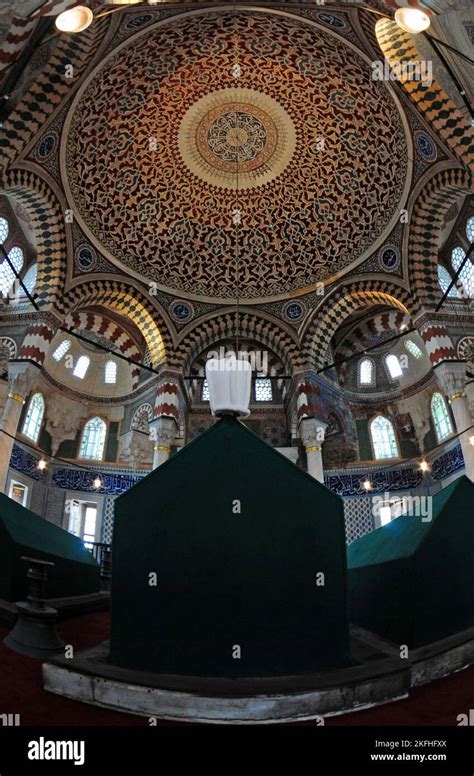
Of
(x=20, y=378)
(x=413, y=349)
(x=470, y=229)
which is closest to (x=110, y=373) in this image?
(x=20, y=378)

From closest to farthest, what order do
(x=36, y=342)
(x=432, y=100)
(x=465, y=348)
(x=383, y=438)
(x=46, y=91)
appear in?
(x=432, y=100) → (x=46, y=91) → (x=36, y=342) → (x=465, y=348) → (x=383, y=438)

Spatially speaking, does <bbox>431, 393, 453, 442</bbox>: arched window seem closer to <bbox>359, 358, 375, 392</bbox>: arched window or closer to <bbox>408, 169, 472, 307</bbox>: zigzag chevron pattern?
<bbox>359, 358, 375, 392</bbox>: arched window

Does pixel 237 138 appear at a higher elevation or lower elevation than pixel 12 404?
higher

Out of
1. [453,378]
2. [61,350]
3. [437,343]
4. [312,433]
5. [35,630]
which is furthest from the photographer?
[61,350]

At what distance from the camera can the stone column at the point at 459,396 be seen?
888cm

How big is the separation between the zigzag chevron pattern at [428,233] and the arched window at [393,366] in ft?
9.67

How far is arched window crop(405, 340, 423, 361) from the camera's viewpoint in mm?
12664

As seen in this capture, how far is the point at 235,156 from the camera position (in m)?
11.1

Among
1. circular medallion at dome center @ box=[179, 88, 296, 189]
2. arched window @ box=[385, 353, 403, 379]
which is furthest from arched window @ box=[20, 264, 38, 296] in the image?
arched window @ box=[385, 353, 403, 379]

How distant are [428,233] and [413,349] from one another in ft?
10.9

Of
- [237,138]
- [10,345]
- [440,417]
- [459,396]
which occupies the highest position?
[237,138]

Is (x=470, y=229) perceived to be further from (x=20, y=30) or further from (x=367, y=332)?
(x=20, y=30)

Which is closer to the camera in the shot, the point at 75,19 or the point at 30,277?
the point at 75,19

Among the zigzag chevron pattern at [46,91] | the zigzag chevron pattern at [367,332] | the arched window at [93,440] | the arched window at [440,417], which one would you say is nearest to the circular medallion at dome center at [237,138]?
the zigzag chevron pattern at [46,91]
